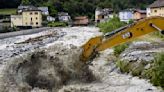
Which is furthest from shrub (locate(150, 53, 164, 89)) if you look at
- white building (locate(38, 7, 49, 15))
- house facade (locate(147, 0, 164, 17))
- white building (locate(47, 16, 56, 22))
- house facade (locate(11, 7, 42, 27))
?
white building (locate(47, 16, 56, 22))

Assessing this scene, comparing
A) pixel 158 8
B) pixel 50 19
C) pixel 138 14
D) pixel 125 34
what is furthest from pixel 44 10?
pixel 125 34

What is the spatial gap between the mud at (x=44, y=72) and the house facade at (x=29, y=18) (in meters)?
69.2

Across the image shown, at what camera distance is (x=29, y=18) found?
8650 cm

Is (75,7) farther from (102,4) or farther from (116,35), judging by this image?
(116,35)

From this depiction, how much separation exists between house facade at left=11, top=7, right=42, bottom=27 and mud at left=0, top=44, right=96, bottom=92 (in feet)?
227

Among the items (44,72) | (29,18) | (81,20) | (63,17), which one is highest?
(44,72)

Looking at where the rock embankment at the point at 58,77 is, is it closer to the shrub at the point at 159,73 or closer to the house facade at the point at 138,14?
the shrub at the point at 159,73

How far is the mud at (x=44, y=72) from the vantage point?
46.5ft

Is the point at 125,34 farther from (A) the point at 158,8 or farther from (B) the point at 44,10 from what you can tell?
(B) the point at 44,10

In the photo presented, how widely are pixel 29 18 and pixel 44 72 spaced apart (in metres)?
72.6

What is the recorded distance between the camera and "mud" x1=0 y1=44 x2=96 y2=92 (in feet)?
46.5

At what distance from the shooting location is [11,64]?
15.1m

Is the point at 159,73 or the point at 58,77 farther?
the point at 58,77

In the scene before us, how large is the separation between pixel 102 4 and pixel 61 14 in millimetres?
23797
